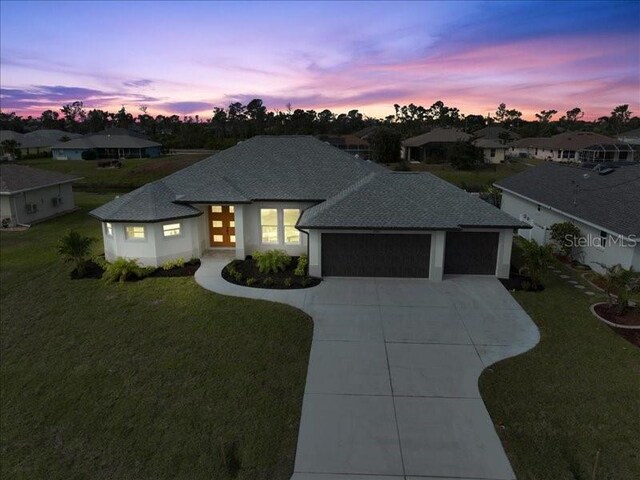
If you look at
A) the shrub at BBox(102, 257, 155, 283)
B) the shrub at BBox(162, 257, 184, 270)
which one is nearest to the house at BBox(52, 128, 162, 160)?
the shrub at BBox(162, 257, 184, 270)

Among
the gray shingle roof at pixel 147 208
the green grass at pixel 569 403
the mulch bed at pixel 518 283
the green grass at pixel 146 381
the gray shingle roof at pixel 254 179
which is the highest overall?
the gray shingle roof at pixel 254 179

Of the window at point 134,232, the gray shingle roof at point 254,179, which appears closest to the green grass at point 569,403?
the gray shingle roof at point 254,179

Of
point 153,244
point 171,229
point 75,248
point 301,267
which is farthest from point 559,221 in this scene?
point 75,248

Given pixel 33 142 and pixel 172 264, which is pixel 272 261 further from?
pixel 33 142

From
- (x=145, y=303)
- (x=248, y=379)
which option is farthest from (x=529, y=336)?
(x=145, y=303)

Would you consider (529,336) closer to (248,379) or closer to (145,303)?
(248,379)

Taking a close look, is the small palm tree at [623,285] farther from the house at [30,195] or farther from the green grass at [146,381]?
the house at [30,195]

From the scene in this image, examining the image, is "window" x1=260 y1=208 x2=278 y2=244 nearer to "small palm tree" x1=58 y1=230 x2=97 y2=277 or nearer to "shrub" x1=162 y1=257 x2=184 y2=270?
"shrub" x1=162 y1=257 x2=184 y2=270
